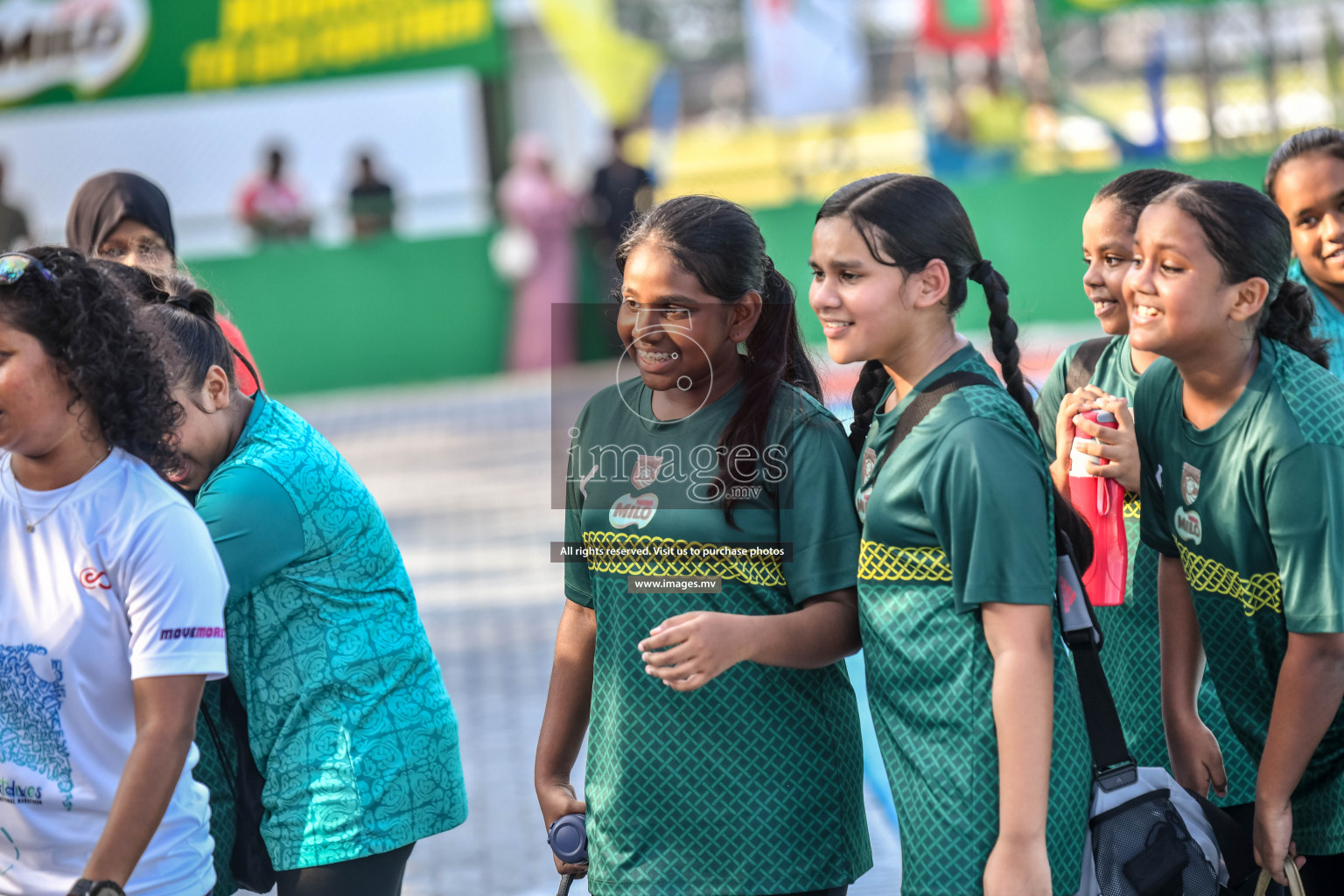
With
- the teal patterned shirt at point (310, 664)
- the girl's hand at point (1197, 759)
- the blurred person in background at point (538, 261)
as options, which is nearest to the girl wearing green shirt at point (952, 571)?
the girl's hand at point (1197, 759)

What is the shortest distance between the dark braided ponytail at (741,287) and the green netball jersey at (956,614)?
0.80 ft

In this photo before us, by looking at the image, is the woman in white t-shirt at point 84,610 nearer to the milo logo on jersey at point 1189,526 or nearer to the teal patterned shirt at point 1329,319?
the milo logo on jersey at point 1189,526

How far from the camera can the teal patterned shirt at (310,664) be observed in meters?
2.64

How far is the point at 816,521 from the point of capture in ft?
8.01

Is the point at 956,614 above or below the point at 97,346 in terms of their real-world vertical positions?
below

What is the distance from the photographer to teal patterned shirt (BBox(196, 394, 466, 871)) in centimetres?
264

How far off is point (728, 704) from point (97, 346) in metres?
1.15

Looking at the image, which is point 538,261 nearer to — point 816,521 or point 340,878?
point 340,878

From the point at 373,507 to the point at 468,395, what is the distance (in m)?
11.9

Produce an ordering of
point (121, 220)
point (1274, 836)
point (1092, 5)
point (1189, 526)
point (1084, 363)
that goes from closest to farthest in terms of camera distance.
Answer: point (1274, 836) < point (1189, 526) < point (1084, 363) < point (121, 220) < point (1092, 5)

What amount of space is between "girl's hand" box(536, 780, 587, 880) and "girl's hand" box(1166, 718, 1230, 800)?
3.63 feet

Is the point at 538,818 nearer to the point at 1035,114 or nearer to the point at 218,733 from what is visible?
the point at 218,733

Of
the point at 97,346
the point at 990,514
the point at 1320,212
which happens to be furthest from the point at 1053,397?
the point at 97,346

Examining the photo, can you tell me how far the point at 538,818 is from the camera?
504cm
